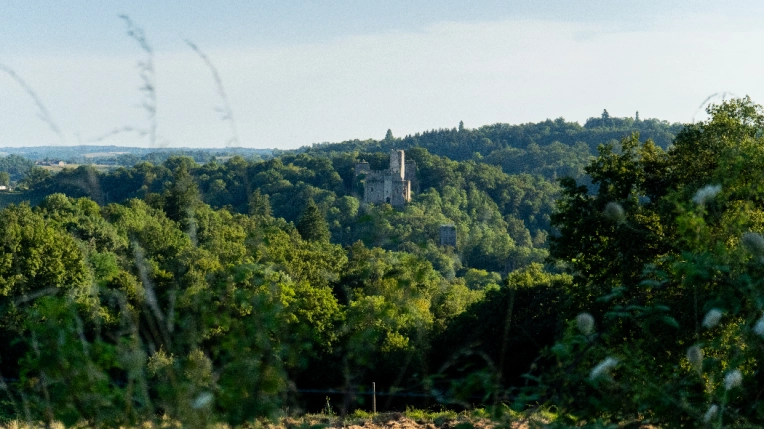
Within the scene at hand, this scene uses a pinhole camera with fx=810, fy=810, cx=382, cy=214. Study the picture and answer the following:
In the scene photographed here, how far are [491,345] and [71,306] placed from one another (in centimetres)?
1976

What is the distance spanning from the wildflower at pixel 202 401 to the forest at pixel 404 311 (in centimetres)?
1

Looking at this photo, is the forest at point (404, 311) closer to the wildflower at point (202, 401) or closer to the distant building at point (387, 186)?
the wildflower at point (202, 401)

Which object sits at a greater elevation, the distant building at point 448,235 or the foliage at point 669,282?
the foliage at point 669,282

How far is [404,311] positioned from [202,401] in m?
1.39

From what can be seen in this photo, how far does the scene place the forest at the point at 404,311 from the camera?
2633mm

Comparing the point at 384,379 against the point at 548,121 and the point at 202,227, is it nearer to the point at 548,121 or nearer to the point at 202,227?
the point at 202,227

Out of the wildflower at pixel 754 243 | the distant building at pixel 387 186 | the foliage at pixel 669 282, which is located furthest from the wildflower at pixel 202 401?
the distant building at pixel 387 186

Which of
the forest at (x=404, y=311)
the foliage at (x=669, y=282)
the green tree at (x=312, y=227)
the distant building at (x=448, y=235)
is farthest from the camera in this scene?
the distant building at (x=448, y=235)

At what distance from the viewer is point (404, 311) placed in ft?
11.3

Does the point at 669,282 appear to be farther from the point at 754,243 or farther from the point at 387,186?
the point at 387,186

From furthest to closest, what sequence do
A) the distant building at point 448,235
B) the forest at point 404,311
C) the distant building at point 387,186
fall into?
the distant building at point 387,186 < the distant building at point 448,235 < the forest at point 404,311

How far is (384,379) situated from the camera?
70.7ft

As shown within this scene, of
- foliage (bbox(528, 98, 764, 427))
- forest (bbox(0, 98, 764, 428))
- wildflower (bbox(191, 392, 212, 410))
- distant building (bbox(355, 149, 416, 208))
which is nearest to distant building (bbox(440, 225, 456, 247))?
distant building (bbox(355, 149, 416, 208))

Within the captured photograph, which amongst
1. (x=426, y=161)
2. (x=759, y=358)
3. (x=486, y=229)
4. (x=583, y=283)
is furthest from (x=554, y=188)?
(x=759, y=358)
